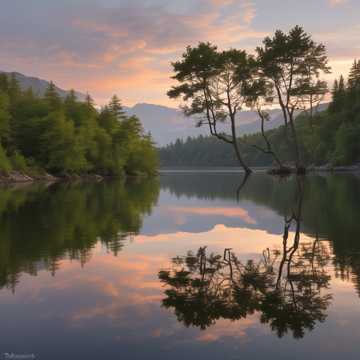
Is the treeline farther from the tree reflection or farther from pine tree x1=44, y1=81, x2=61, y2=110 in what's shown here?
the tree reflection

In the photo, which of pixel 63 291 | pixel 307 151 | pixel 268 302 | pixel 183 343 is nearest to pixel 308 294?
pixel 268 302

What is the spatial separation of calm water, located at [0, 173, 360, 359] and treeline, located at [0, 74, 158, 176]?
50.4m

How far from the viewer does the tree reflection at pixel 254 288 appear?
6.43 m

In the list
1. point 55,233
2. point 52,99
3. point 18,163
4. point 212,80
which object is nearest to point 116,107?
point 52,99

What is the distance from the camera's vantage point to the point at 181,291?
25.2ft

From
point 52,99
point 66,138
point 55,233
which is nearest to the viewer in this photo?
point 55,233

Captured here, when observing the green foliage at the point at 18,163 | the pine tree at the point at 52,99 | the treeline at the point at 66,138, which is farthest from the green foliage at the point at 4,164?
the pine tree at the point at 52,99

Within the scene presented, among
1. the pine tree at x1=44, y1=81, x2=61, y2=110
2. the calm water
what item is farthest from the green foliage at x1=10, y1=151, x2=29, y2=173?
the calm water

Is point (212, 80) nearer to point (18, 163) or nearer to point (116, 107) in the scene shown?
point (18, 163)

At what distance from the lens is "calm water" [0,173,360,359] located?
5.56 metres

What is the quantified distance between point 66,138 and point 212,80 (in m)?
32.5

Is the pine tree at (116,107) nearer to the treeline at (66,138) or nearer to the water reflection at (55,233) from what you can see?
the treeline at (66,138)

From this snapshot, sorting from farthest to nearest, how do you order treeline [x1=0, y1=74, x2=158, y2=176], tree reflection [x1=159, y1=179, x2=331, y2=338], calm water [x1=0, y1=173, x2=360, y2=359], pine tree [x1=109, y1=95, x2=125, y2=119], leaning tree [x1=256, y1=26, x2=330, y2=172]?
pine tree [x1=109, y1=95, x2=125, y2=119], treeline [x1=0, y1=74, x2=158, y2=176], leaning tree [x1=256, y1=26, x2=330, y2=172], tree reflection [x1=159, y1=179, x2=331, y2=338], calm water [x1=0, y1=173, x2=360, y2=359]

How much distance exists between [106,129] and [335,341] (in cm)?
9228
